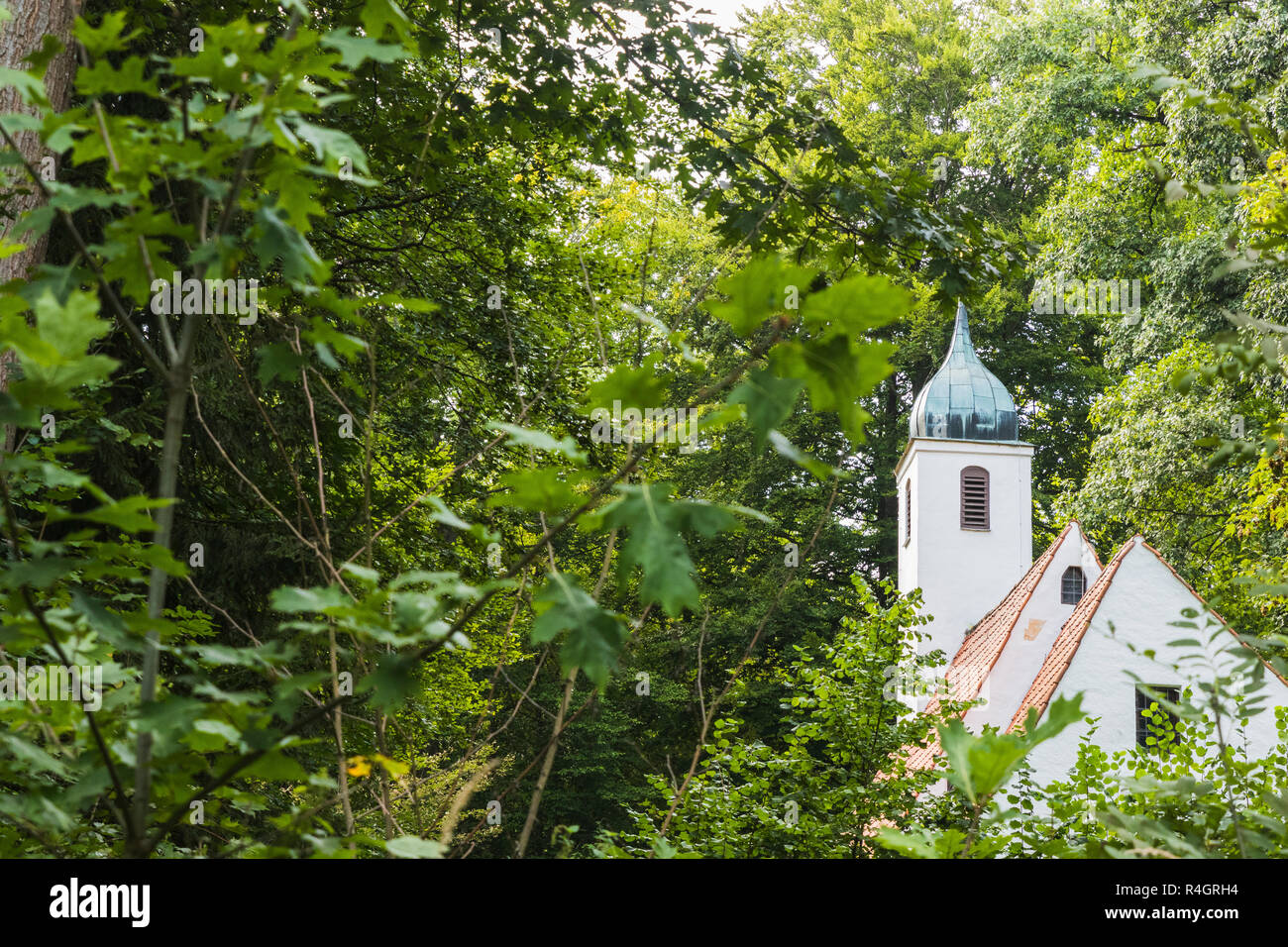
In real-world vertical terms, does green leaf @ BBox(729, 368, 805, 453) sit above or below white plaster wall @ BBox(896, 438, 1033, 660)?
above

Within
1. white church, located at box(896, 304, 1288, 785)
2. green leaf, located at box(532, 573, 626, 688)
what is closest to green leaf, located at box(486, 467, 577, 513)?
green leaf, located at box(532, 573, 626, 688)

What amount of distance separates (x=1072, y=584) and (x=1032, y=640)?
1.71 metres

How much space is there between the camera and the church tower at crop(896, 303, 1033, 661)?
23.0m

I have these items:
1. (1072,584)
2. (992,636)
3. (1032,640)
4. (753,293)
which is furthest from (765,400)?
(992,636)

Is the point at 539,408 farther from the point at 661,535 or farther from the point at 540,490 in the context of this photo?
the point at 661,535

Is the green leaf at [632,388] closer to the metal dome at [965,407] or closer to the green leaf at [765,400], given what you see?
the green leaf at [765,400]

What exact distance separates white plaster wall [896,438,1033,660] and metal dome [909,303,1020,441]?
0.27 metres

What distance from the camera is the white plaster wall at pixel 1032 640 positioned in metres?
16.7

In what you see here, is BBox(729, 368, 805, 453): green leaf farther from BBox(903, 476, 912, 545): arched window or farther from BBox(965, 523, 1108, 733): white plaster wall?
BBox(903, 476, 912, 545): arched window

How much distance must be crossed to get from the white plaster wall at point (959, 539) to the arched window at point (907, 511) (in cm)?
36

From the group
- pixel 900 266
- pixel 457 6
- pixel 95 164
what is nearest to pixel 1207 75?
pixel 900 266
